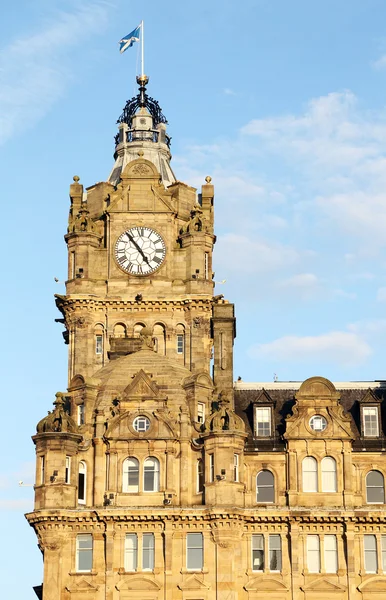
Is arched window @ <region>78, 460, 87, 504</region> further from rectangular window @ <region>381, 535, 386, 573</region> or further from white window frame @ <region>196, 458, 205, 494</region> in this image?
rectangular window @ <region>381, 535, 386, 573</region>

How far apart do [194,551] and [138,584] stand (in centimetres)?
430

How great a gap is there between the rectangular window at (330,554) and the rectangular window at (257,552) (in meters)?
4.27

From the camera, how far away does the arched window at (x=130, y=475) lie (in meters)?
114

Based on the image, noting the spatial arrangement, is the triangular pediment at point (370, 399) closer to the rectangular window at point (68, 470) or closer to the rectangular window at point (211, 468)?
the rectangular window at point (211, 468)

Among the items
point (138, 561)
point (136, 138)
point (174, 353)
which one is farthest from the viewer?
point (136, 138)

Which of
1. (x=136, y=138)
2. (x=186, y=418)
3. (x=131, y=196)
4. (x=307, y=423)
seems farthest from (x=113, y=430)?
(x=136, y=138)

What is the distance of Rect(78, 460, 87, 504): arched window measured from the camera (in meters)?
114

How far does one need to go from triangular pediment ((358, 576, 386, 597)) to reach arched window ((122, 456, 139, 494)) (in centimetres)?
1638

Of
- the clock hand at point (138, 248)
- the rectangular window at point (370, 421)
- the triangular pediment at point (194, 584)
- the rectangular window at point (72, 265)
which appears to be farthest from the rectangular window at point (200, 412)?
the rectangular window at point (72, 265)

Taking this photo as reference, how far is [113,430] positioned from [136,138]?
31.0 metres

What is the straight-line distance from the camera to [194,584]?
111 m

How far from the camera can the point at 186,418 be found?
115 meters

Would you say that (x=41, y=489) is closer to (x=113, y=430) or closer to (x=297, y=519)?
(x=113, y=430)

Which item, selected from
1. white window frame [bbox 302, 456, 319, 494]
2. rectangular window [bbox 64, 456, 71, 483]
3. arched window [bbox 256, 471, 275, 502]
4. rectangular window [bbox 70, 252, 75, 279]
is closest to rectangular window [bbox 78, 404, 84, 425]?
rectangular window [bbox 64, 456, 71, 483]
